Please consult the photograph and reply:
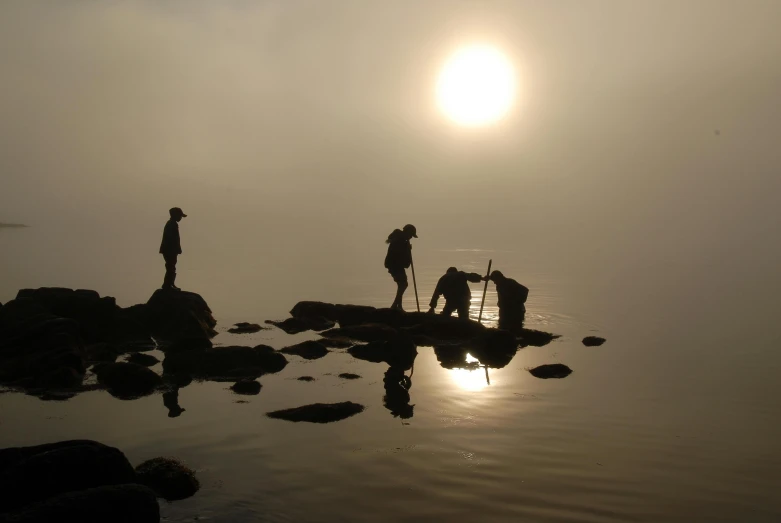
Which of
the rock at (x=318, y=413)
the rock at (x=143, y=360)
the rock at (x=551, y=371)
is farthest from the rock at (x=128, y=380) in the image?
the rock at (x=551, y=371)

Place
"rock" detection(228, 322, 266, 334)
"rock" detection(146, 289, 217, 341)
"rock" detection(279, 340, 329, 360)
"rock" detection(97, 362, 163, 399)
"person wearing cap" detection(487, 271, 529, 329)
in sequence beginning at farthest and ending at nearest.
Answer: "rock" detection(228, 322, 266, 334)
"person wearing cap" detection(487, 271, 529, 329)
"rock" detection(146, 289, 217, 341)
"rock" detection(279, 340, 329, 360)
"rock" detection(97, 362, 163, 399)

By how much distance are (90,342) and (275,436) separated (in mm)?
12431

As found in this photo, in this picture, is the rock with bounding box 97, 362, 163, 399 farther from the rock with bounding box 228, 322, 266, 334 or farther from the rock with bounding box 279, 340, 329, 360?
the rock with bounding box 228, 322, 266, 334

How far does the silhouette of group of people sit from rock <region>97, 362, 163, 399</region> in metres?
10.3

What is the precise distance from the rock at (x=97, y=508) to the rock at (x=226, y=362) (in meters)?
8.96

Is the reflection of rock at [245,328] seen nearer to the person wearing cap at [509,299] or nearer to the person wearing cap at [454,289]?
the person wearing cap at [454,289]

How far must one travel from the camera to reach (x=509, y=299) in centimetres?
2361

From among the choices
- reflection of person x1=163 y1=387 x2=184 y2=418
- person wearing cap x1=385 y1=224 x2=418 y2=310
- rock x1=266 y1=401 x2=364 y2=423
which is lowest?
reflection of person x1=163 y1=387 x2=184 y2=418

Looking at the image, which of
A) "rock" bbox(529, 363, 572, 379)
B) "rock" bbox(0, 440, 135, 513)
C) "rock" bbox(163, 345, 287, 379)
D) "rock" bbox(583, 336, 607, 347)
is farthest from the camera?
"rock" bbox(583, 336, 607, 347)

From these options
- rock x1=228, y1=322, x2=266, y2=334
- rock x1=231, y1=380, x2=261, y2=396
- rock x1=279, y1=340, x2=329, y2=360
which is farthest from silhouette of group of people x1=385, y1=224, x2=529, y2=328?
rock x1=231, y1=380, x2=261, y2=396

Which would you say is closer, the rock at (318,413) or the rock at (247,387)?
the rock at (318,413)

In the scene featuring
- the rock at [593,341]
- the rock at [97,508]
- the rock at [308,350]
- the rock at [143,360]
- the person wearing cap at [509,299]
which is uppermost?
the person wearing cap at [509,299]

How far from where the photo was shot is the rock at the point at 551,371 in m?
17.8

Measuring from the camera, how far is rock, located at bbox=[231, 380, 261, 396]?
1494 cm
